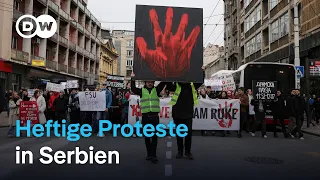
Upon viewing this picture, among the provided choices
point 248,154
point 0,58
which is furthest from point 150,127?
point 0,58

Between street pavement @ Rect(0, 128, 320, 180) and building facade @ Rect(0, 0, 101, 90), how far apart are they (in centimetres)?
2182

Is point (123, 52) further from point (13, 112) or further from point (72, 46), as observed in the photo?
point (13, 112)

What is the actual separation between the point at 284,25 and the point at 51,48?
2680cm

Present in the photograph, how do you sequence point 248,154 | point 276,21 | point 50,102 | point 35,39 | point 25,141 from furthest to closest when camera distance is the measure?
point 35,39
point 276,21
point 50,102
point 25,141
point 248,154

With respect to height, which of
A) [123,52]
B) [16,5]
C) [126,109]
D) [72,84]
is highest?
[123,52]

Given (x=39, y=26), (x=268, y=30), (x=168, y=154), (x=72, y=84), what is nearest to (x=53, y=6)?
(x=39, y=26)

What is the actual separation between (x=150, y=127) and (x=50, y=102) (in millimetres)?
8854

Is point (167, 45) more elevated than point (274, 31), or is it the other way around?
point (274, 31)

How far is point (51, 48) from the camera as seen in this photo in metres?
41.7

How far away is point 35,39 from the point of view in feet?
120

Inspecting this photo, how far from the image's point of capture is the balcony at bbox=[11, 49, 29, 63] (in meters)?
30.3

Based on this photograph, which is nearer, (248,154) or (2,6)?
(248,154)

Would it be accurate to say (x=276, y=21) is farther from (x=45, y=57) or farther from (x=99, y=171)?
(x=99, y=171)

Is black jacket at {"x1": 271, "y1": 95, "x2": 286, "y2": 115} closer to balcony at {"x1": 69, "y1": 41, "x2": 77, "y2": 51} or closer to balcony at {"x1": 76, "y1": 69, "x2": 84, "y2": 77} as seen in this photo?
balcony at {"x1": 69, "y1": 41, "x2": 77, "y2": 51}
